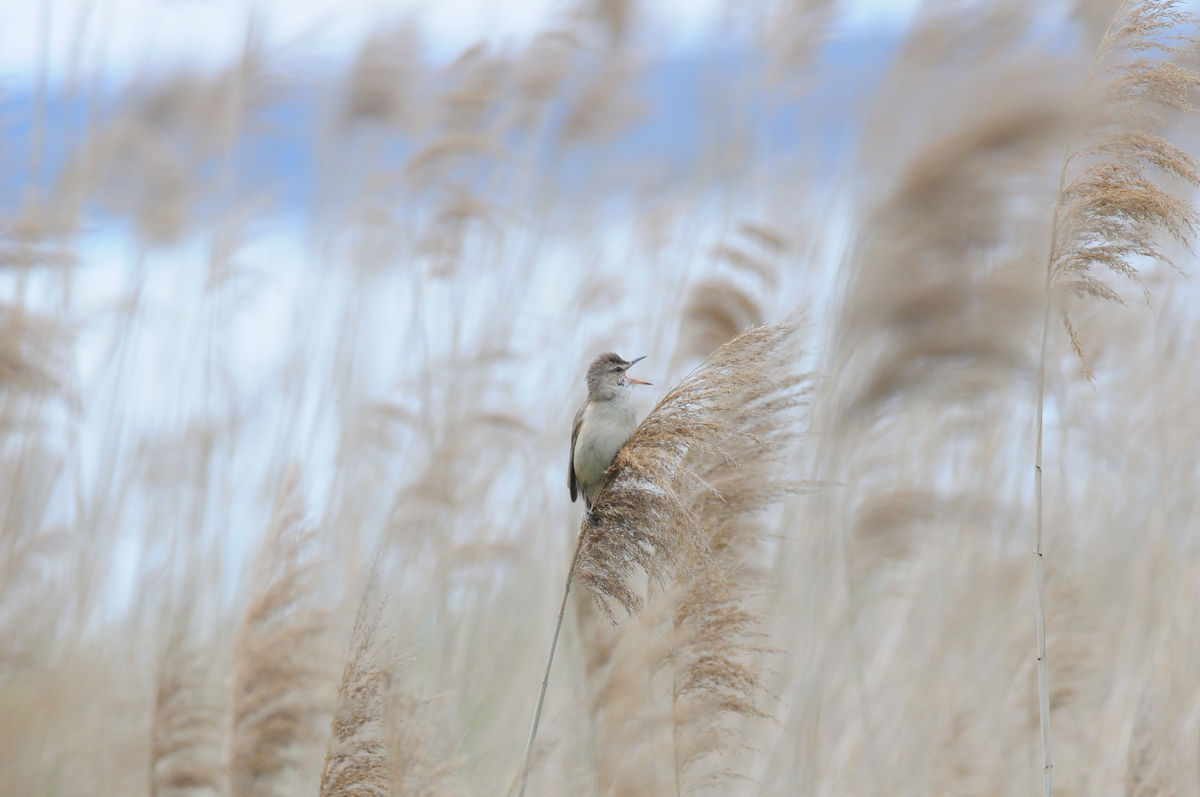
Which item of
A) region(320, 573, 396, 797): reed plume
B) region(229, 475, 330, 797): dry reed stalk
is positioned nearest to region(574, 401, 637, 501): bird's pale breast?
region(229, 475, 330, 797): dry reed stalk

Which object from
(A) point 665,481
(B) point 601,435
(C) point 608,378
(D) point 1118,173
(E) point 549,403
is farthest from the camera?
(E) point 549,403

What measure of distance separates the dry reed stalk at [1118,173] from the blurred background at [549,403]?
3.7 inches

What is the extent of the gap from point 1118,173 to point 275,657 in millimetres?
2525

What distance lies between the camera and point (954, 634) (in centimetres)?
438

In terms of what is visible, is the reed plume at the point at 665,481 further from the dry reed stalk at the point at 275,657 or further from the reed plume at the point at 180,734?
the reed plume at the point at 180,734

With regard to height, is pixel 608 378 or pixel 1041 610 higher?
pixel 608 378

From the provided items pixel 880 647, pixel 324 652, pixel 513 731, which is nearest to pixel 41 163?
pixel 324 652

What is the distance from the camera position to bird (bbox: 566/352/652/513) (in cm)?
329

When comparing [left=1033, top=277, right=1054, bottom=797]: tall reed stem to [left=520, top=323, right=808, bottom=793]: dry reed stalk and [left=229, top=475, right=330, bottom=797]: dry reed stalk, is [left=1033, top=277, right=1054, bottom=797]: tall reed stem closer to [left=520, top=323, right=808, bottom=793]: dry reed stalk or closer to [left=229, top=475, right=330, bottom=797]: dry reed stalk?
[left=520, top=323, right=808, bottom=793]: dry reed stalk

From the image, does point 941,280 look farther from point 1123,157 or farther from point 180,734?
point 180,734

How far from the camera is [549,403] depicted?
510 cm

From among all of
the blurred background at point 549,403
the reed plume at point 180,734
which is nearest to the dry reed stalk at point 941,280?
the blurred background at point 549,403

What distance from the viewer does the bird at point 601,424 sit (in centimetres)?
329

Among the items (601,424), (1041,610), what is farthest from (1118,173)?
(601,424)
